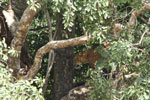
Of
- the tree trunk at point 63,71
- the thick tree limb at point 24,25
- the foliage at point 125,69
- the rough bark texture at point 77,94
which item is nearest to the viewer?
the foliage at point 125,69

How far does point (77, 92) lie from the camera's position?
21.4ft

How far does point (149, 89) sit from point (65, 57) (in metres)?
2.81

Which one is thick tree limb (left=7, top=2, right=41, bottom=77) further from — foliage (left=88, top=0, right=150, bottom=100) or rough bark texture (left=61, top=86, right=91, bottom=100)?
rough bark texture (left=61, top=86, right=91, bottom=100)

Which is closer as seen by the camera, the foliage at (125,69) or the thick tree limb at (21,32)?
the foliage at (125,69)

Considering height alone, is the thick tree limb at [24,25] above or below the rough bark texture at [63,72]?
above

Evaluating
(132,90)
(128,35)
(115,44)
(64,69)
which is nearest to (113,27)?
(128,35)

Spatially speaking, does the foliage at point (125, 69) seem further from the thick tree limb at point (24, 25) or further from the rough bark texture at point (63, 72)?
the rough bark texture at point (63, 72)

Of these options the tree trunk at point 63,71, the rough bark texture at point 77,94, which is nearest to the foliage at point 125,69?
the rough bark texture at point 77,94

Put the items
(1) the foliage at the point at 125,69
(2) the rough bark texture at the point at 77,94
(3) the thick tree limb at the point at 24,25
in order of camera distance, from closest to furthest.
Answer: (1) the foliage at the point at 125,69, (3) the thick tree limb at the point at 24,25, (2) the rough bark texture at the point at 77,94

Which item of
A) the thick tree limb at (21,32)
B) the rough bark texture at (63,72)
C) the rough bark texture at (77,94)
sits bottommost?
the rough bark texture at (77,94)

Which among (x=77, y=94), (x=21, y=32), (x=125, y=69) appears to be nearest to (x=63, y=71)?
(x=77, y=94)

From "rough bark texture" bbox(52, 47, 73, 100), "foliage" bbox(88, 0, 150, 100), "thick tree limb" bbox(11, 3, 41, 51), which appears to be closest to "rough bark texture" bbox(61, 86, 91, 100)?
"rough bark texture" bbox(52, 47, 73, 100)

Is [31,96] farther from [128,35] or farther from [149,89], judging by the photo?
[128,35]

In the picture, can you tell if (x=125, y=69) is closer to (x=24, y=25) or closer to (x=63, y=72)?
(x=24, y=25)
